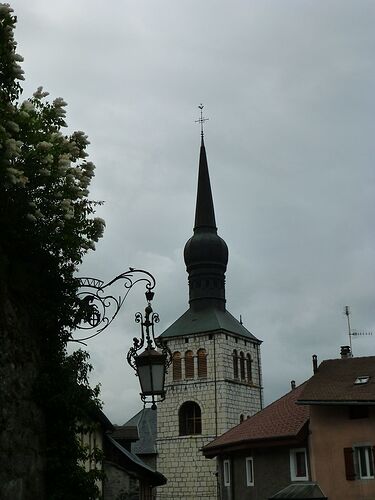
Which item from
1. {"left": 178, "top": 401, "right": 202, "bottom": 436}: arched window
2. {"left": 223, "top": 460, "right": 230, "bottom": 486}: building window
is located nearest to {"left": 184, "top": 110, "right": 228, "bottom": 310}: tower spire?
{"left": 178, "top": 401, "right": 202, "bottom": 436}: arched window

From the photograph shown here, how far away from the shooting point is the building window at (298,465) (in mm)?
31828

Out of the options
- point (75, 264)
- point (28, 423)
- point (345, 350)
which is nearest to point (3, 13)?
point (75, 264)

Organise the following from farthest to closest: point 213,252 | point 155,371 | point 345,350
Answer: point 213,252, point 345,350, point 155,371

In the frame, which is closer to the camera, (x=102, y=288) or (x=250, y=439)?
(x=102, y=288)

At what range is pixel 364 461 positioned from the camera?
30.4m

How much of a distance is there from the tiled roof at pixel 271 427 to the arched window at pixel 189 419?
27.8m

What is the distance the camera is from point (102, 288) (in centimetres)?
904

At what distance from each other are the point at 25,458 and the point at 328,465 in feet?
83.8

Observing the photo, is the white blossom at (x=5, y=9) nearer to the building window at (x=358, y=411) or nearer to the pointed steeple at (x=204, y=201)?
the building window at (x=358, y=411)

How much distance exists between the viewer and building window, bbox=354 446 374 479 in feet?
98.7

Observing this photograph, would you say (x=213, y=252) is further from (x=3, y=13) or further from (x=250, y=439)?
(x=3, y=13)

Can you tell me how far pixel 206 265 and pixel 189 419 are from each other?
13.3 meters

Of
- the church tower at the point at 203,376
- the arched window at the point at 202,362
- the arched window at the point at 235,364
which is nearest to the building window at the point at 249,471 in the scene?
the church tower at the point at 203,376

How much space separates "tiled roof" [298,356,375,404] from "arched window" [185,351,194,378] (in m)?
32.1
